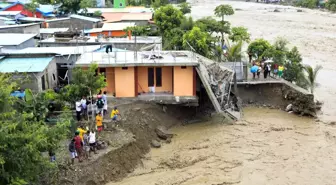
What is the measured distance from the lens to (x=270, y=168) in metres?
16.6

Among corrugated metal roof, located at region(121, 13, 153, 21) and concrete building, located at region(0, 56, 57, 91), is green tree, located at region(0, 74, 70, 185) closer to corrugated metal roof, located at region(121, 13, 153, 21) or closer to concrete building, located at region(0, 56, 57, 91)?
concrete building, located at region(0, 56, 57, 91)

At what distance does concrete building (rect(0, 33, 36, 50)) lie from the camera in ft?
73.6

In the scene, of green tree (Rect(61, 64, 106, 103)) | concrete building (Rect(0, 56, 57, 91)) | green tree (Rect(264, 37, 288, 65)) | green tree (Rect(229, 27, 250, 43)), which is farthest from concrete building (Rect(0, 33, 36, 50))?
green tree (Rect(264, 37, 288, 65))

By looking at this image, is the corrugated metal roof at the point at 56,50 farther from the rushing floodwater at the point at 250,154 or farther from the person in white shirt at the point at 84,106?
the rushing floodwater at the point at 250,154

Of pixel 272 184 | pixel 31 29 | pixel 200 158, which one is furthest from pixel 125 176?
pixel 31 29

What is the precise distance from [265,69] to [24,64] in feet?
45.1

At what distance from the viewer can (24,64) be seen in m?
19.2

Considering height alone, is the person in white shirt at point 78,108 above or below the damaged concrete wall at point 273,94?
above

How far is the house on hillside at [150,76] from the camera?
810 inches

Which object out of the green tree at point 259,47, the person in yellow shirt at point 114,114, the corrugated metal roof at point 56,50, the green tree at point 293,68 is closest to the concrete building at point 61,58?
the corrugated metal roof at point 56,50

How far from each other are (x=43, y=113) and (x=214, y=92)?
8.88 metres

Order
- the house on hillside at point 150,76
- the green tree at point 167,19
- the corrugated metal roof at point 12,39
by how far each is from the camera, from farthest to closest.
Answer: the green tree at point 167,19, the corrugated metal roof at point 12,39, the house on hillside at point 150,76

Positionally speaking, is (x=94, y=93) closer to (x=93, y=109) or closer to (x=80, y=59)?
(x=93, y=109)

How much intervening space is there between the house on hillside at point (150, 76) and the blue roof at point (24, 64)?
1.66 meters
